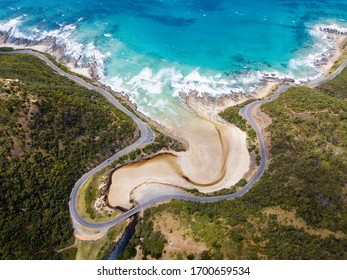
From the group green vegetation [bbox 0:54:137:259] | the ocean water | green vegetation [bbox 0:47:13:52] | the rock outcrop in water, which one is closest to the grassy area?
green vegetation [bbox 0:54:137:259]

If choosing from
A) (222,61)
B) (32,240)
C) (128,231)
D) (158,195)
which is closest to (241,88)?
(222,61)

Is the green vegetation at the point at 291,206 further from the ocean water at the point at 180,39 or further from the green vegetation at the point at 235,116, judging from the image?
the ocean water at the point at 180,39

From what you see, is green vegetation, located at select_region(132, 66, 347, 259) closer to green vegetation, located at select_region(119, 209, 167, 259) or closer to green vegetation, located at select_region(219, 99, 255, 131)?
green vegetation, located at select_region(119, 209, 167, 259)

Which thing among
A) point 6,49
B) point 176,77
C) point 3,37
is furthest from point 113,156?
point 3,37

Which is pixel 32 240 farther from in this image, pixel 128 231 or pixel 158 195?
pixel 158 195

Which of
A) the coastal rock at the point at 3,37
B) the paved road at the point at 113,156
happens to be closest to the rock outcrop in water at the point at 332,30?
the paved road at the point at 113,156

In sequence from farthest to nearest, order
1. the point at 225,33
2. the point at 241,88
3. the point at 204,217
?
1. the point at 225,33
2. the point at 241,88
3. the point at 204,217
